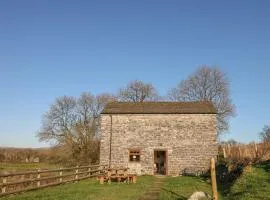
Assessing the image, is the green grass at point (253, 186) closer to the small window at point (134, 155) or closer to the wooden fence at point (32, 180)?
the wooden fence at point (32, 180)

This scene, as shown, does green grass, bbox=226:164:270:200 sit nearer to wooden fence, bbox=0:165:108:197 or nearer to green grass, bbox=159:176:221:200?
green grass, bbox=159:176:221:200

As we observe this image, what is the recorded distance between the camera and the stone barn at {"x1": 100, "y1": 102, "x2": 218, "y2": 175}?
28.1 meters

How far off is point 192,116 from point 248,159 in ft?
21.2

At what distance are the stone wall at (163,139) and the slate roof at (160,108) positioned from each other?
1.13 ft

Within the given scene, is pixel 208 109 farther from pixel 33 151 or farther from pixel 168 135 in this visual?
pixel 33 151

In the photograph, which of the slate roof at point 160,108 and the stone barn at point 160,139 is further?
the slate roof at point 160,108

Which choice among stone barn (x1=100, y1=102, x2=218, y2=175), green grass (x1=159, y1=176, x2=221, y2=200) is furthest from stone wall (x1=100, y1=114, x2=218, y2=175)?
green grass (x1=159, y1=176, x2=221, y2=200)

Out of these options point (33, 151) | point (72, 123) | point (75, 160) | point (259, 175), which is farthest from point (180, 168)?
point (33, 151)

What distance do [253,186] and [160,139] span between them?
46.2ft

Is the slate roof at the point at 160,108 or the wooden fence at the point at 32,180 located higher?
the slate roof at the point at 160,108

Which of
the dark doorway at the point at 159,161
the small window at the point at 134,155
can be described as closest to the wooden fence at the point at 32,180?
the small window at the point at 134,155

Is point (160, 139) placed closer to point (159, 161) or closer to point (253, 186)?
point (159, 161)

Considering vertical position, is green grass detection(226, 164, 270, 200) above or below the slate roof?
below

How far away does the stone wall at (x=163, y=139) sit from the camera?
2805cm
